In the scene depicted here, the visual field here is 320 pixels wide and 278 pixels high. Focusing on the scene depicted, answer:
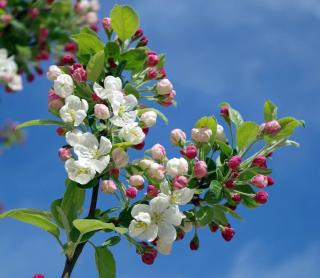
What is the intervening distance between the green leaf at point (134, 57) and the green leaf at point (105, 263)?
0.57 meters

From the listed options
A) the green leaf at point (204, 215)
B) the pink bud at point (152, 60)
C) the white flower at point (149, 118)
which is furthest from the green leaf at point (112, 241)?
the pink bud at point (152, 60)

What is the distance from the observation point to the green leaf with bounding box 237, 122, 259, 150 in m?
1.74

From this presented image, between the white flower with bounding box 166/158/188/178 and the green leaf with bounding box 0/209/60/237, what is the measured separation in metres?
0.37

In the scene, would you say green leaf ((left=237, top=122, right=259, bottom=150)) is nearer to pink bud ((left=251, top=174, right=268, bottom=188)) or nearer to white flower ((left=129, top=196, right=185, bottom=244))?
pink bud ((left=251, top=174, right=268, bottom=188))

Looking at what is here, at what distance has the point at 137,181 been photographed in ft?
5.44

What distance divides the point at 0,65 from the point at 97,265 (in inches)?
106

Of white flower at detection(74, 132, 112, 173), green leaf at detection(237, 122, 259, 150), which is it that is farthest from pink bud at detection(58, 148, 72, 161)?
green leaf at detection(237, 122, 259, 150)

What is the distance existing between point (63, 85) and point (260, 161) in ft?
1.99

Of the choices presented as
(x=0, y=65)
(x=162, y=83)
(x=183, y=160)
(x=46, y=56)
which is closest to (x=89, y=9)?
(x=46, y=56)

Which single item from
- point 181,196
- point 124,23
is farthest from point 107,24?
point 181,196

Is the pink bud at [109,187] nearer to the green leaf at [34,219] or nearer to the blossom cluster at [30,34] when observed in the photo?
the green leaf at [34,219]

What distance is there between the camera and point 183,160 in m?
1.64

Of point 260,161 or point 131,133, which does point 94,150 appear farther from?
point 260,161

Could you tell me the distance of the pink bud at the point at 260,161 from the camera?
1.70 metres
